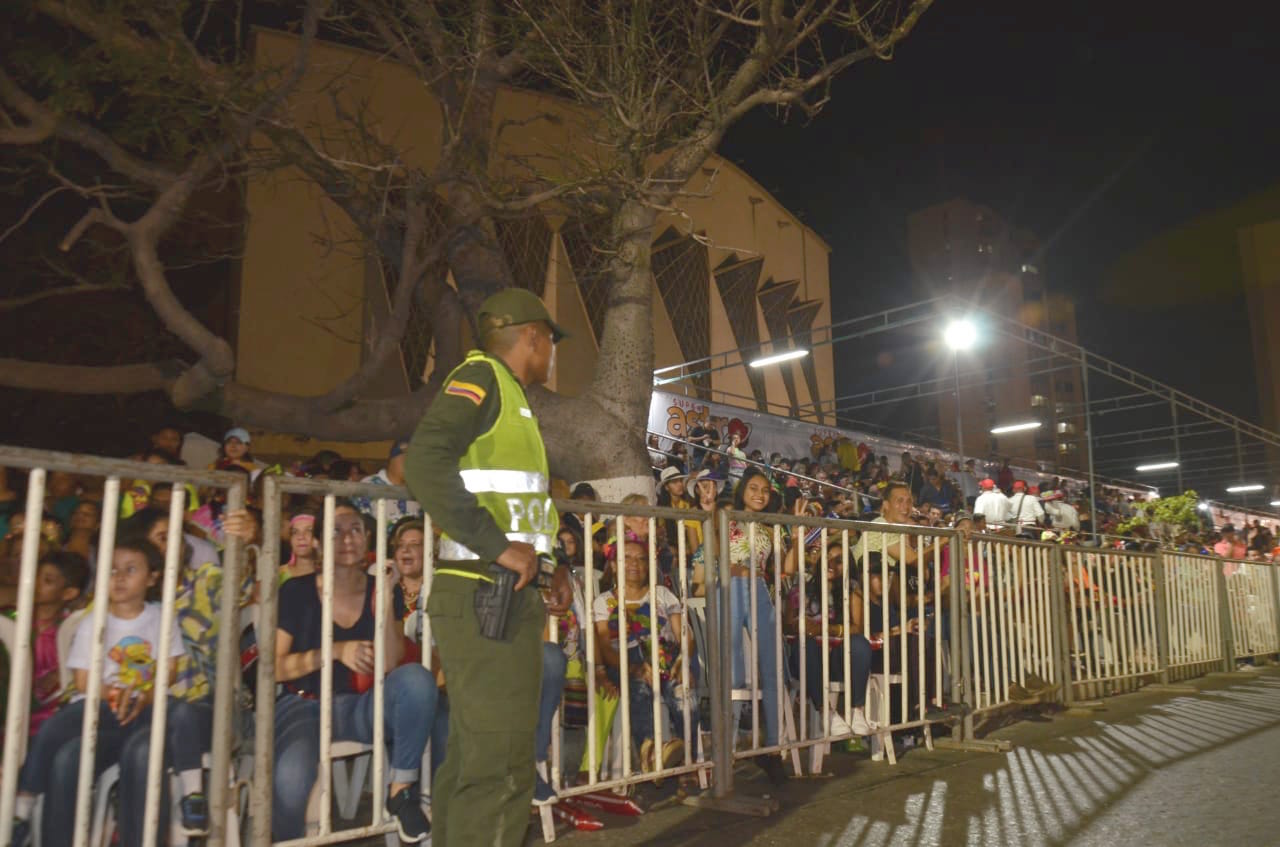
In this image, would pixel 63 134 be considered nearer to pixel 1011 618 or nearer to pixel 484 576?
pixel 484 576

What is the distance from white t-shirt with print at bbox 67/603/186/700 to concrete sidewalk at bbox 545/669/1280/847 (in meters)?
1.92

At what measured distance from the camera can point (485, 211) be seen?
7684 millimetres

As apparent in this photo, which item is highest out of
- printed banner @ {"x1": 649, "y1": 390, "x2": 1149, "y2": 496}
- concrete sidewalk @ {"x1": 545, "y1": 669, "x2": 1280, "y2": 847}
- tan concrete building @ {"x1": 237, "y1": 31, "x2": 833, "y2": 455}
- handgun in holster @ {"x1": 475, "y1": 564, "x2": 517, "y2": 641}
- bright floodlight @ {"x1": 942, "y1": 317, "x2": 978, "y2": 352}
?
tan concrete building @ {"x1": 237, "y1": 31, "x2": 833, "y2": 455}

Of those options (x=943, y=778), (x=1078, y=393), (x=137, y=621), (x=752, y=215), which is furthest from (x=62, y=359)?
(x=1078, y=393)

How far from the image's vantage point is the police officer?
2.92m

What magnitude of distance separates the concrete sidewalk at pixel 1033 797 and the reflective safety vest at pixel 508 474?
1.76 meters

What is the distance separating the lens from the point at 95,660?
2.94 meters

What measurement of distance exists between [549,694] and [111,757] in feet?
5.47

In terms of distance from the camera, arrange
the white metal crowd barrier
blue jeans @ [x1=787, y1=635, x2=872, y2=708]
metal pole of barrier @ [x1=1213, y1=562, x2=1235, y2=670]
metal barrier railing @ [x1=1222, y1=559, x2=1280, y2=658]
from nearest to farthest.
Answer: blue jeans @ [x1=787, y1=635, x2=872, y2=708]
the white metal crowd barrier
metal pole of barrier @ [x1=1213, y1=562, x2=1235, y2=670]
metal barrier railing @ [x1=1222, y1=559, x2=1280, y2=658]

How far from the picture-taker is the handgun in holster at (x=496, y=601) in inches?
116

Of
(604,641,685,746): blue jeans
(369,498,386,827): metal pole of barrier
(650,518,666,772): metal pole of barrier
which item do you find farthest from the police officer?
(604,641,685,746): blue jeans

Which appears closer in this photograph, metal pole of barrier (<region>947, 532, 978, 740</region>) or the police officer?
the police officer

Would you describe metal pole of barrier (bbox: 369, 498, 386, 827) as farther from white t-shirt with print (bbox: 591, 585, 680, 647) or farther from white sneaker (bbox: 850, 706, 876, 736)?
white sneaker (bbox: 850, 706, 876, 736)

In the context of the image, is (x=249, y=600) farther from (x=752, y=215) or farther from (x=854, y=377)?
(x=854, y=377)
